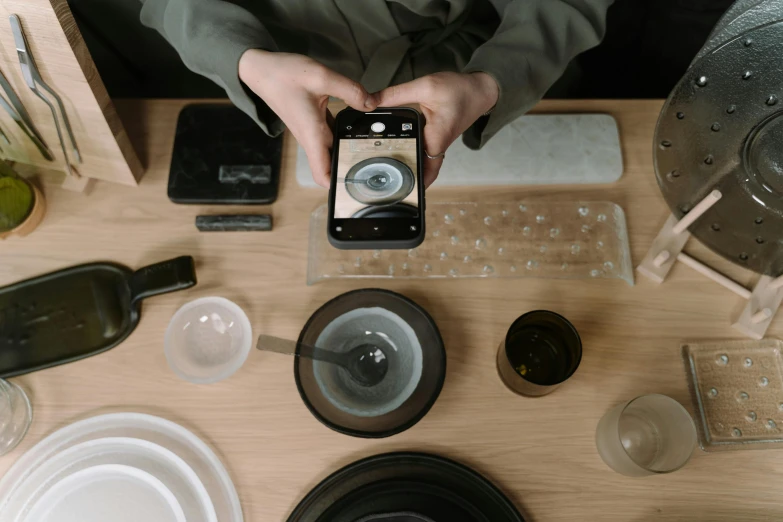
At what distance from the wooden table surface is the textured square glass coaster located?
0.02 meters

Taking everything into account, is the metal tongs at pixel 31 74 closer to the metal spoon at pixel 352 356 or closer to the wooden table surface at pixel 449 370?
the wooden table surface at pixel 449 370

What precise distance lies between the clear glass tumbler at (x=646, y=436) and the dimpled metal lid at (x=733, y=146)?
205 mm

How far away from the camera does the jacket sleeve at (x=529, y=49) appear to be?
60 cm

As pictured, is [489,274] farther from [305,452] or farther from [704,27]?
[704,27]

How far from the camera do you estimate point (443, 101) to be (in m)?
0.54

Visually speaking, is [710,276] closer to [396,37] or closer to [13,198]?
[396,37]

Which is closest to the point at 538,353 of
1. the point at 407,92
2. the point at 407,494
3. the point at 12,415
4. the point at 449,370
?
the point at 449,370

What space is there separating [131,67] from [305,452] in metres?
0.78

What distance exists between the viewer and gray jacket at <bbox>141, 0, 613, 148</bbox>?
1.94 feet

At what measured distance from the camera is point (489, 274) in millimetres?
648

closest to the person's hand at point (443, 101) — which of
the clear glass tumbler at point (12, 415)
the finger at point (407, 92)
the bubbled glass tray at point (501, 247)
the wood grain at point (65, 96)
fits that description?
the finger at point (407, 92)

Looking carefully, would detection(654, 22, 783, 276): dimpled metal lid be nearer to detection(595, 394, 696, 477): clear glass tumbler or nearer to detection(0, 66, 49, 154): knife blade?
detection(595, 394, 696, 477): clear glass tumbler

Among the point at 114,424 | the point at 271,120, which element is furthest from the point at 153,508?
the point at 271,120

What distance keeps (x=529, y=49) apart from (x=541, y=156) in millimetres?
147
